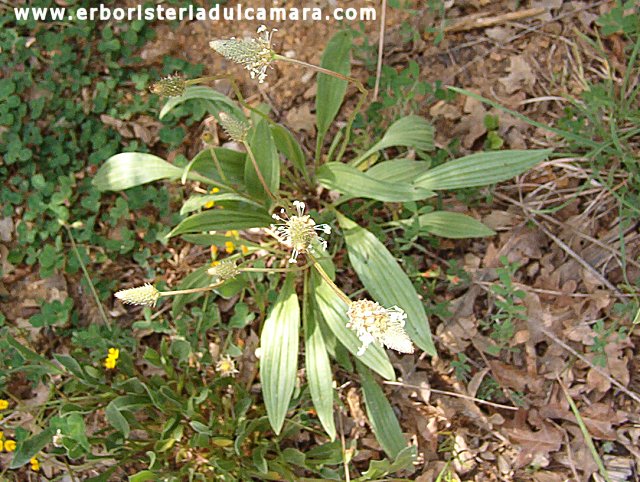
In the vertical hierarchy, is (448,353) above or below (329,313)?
below

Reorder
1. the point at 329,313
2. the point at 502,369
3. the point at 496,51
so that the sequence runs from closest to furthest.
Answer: the point at 329,313 → the point at 502,369 → the point at 496,51

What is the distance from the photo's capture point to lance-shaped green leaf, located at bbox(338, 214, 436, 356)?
2.17 metres

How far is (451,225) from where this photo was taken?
2.39 metres

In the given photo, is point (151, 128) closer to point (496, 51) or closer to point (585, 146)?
point (496, 51)

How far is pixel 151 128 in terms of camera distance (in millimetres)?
2789

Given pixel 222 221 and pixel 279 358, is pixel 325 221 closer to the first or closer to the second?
pixel 222 221

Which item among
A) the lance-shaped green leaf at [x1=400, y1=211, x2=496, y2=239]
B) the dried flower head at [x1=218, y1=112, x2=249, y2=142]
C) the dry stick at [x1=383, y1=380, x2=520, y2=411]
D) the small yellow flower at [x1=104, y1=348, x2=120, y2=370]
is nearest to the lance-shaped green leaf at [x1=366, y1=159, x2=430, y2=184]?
the lance-shaped green leaf at [x1=400, y1=211, x2=496, y2=239]

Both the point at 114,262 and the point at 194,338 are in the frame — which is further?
the point at 114,262

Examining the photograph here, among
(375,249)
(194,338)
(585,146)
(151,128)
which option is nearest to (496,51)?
(585,146)

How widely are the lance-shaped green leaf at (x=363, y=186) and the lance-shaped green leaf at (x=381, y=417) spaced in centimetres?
62

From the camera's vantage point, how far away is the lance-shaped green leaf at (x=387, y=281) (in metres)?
2.17

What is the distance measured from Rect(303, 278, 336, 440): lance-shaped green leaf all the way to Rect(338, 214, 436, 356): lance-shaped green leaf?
0.24m

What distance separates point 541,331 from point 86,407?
1624mm

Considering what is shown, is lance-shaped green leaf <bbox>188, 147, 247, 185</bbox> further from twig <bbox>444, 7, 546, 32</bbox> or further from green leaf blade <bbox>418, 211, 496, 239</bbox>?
twig <bbox>444, 7, 546, 32</bbox>
